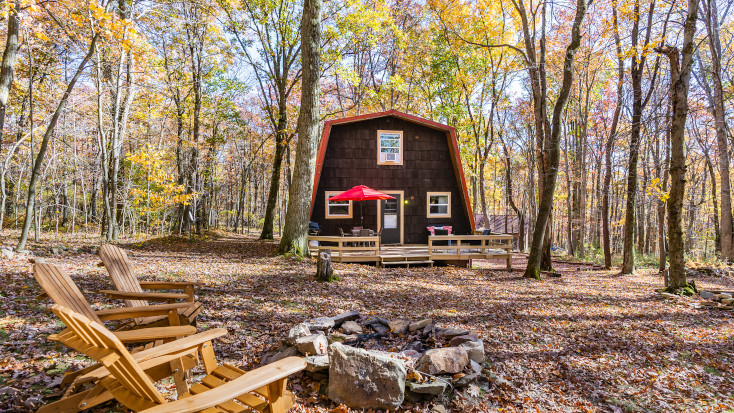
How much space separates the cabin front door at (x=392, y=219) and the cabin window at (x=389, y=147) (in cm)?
127

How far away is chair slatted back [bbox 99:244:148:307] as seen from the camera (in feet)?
11.7

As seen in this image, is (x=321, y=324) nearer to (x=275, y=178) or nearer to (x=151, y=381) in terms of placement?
(x=151, y=381)

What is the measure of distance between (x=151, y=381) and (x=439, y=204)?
43.9ft

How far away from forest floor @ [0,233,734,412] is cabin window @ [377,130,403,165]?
612 centimetres

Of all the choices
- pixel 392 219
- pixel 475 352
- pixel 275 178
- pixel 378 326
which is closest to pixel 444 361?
pixel 475 352

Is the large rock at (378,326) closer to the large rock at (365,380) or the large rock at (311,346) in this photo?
the large rock at (311,346)

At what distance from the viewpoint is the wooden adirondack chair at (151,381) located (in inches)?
68.6

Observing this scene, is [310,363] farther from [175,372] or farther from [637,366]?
[637,366]

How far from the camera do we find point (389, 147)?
14.4 metres

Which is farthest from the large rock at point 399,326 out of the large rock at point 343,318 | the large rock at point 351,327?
the large rock at point 343,318

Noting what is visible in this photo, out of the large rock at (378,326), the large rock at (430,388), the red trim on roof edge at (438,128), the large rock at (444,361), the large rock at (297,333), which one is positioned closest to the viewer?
the large rock at (430,388)

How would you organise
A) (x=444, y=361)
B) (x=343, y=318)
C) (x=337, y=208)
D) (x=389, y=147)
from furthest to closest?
(x=389, y=147) → (x=337, y=208) → (x=343, y=318) → (x=444, y=361)

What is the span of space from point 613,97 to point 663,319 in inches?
761

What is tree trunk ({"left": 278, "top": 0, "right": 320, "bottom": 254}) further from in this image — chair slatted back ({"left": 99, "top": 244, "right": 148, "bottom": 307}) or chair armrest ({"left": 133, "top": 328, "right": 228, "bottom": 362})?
chair armrest ({"left": 133, "top": 328, "right": 228, "bottom": 362})
